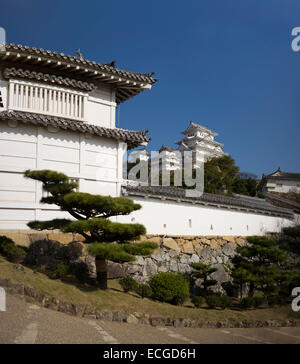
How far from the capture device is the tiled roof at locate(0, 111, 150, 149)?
14.1 meters

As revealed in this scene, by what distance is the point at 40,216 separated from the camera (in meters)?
14.6

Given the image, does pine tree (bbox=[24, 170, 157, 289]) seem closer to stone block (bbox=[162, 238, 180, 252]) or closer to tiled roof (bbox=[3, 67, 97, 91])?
tiled roof (bbox=[3, 67, 97, 91])

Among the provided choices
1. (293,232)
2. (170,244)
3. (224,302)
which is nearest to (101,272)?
(224,302)

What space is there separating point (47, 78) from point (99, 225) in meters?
7.42

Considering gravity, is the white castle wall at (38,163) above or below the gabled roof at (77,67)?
below

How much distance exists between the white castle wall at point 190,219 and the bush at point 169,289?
453 centimetres

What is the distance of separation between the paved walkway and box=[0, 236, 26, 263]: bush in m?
3.13

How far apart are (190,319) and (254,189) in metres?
40.4

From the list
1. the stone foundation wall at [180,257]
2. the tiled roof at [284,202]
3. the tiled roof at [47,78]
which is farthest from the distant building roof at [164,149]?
the tiled roof at [47,78]

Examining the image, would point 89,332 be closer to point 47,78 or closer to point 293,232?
point 47,78

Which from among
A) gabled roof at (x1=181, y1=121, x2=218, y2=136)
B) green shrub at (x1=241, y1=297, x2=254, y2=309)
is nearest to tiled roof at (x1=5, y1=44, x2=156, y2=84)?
green shrub at (x1=241, y1=297, x2=254, y2=309)

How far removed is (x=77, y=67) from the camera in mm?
15273

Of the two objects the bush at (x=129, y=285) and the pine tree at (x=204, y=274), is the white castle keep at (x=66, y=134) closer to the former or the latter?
the pine tree at (x=204, y=274)

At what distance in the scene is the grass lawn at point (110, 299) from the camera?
10414 millimetres
